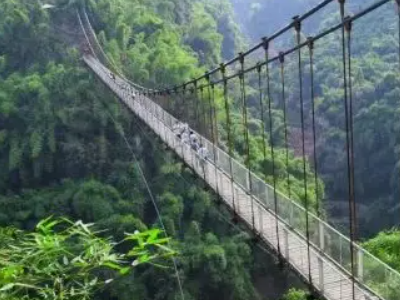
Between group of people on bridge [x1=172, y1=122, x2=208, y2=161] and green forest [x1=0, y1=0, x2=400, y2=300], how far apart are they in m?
0.33

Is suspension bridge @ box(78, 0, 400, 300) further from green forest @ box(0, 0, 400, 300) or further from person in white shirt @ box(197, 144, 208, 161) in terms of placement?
green forest @ box(0, 0, 400, 300)

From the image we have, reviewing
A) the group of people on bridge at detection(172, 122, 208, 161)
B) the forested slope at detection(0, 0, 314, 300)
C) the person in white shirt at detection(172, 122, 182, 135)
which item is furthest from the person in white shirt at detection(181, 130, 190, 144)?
the forested slope at detection(0, 0, 314, 300)

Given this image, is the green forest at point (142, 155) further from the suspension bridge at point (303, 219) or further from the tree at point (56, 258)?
the tree at point (56, 258)

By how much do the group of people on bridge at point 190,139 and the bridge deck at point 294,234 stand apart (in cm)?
7

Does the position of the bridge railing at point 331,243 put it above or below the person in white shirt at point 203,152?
below

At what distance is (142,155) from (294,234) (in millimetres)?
9285

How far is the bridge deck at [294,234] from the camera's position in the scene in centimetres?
285

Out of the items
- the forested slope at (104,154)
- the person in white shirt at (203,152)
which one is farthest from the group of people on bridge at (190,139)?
the forested slope at (104,154)

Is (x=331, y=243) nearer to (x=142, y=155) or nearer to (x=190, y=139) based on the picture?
(x=190, y=139)

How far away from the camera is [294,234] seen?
11.9ft

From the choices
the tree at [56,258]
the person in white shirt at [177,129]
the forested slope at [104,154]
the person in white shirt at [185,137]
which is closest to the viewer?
the tree at [56,258]

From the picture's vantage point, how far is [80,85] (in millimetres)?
13289

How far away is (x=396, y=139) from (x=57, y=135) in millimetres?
9222

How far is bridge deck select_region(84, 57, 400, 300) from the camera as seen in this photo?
2.85 m
